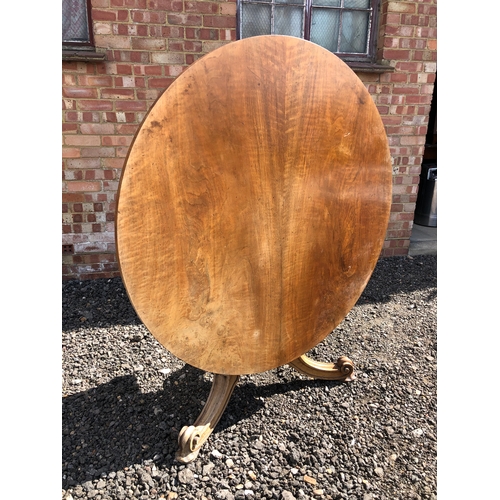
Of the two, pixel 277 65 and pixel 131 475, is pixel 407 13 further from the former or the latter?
pixel 131 475

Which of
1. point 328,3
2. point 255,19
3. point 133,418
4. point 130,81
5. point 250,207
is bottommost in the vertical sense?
point 133,418

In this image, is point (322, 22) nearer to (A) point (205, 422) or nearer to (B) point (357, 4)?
(B) point (357, 4)

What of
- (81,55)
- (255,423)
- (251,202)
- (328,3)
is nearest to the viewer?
(251,202)

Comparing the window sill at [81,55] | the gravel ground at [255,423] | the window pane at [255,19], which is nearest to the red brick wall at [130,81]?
the window sill at [81,55]

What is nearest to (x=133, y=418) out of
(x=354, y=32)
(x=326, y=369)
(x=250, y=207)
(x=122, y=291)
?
(x=326, y=369)

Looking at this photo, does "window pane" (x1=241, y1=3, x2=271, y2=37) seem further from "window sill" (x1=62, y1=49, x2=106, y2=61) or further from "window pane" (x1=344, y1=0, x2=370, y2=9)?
"window sill" (x1=62, y1=49, x2=106, y2=61)

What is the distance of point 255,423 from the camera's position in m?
1.84

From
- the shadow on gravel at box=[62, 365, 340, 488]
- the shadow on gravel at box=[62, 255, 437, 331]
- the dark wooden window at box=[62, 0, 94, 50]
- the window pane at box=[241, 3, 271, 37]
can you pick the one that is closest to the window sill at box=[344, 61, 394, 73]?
the window pane at box=[241, 3, 271, 37]

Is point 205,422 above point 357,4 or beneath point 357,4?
beneath

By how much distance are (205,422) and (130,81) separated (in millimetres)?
2377

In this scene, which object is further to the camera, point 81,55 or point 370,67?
point 370,67

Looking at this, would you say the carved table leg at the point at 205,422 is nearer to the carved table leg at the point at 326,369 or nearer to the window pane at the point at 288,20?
the carved table leg at the point at 326,369

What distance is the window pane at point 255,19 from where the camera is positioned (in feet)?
10.1

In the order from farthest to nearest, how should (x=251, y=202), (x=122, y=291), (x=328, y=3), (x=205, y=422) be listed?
1. (x=328, y=3)
2. (x=122, y=291)
3. (x=205, y=422)
4. (x=251, y=202)
